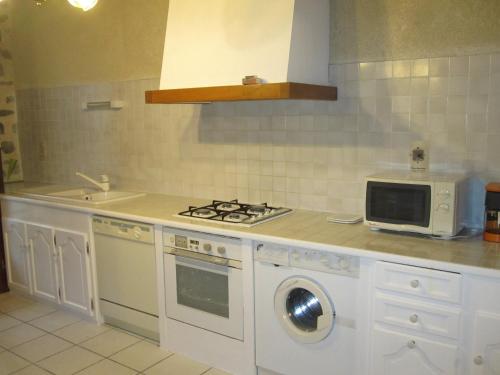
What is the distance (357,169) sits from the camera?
2676 millimetres

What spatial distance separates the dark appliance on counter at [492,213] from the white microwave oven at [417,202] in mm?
118

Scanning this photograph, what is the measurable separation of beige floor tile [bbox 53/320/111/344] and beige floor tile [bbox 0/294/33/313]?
0.64 metres

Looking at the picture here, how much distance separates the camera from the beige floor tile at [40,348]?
2.92 m

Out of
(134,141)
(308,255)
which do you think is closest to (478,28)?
(308,255)

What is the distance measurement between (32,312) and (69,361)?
91 centimetres

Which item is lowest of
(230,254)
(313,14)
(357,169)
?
(230,254)

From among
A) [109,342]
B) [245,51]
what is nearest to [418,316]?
[245,51]

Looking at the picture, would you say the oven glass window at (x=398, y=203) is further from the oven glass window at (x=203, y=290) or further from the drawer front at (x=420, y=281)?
the oven glass window at (x=203, y=290)

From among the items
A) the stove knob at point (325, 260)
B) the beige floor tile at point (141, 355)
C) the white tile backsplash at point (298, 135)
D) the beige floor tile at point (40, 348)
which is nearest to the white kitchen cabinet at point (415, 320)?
the stove knob at point (325, 260)

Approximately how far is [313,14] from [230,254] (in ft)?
4.48

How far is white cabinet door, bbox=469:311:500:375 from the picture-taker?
1791 millimetres

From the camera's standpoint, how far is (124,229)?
117 inches

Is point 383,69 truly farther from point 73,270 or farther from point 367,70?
point 73,270

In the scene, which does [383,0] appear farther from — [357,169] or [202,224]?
[202,224]
